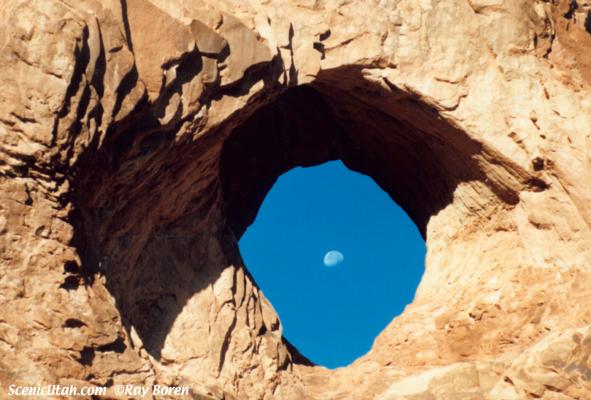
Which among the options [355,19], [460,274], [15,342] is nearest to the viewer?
[15,342]

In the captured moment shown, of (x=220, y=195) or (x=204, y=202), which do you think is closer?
(x=204, y=202)

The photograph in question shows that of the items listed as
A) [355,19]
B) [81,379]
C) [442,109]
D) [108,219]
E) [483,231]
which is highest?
[355,19]

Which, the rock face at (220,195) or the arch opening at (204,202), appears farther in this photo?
the arch opening at (204,202)

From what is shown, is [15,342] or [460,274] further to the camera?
[460,274]

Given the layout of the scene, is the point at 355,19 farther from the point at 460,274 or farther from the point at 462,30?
the point at 460,274

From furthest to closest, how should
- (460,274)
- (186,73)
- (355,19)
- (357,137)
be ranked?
(357,137), (460,274), (355,19), (186,73)

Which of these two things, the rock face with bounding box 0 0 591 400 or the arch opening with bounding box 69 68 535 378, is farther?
the arch opening with bounding box 69 68 535 378

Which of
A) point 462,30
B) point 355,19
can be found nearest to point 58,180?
point 355,19

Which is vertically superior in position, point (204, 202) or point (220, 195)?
point (220, 195)
